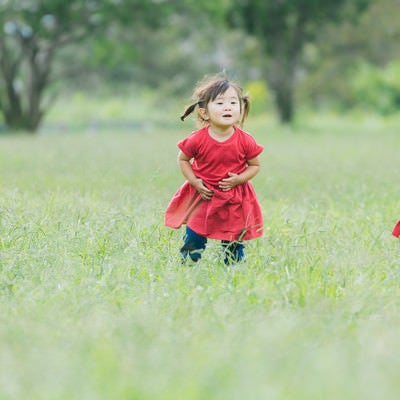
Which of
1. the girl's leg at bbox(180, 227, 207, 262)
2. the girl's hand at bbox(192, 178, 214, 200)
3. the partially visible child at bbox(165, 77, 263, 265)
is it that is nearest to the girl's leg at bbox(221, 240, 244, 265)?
the partially visible child at bbox(165, 77, 263, 265)

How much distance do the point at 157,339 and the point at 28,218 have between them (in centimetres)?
361

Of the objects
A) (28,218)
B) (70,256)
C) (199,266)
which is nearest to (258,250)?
(199,266)

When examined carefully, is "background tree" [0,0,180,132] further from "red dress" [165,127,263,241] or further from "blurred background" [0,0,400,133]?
"red dress" [165,127,263,241]

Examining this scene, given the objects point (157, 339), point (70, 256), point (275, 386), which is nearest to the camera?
point (275, 386)

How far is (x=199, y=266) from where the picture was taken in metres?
5.62

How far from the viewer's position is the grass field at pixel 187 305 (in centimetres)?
339

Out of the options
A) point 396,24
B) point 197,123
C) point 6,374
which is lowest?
point 6,374

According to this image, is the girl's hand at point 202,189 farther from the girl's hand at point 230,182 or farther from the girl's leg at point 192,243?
the girl's leg at point 192,243

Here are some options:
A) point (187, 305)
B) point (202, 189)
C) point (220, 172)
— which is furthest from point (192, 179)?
point (187, 305)

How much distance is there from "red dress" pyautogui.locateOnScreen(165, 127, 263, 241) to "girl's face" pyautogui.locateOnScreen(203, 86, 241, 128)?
14cm

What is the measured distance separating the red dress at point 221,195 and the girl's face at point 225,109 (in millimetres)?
139

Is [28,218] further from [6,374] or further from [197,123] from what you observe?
[6,374]

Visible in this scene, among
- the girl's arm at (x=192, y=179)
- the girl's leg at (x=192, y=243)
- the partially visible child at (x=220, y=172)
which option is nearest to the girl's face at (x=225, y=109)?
the partially visible child at (x=220, y=172)

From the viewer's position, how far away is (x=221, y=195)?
6133 millimetres
